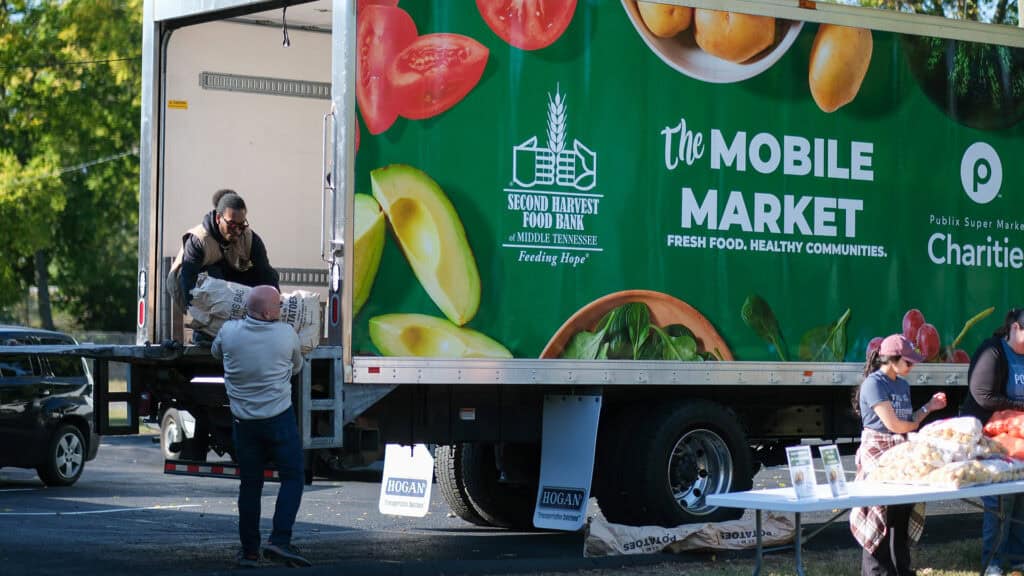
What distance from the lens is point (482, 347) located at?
32.8 ft

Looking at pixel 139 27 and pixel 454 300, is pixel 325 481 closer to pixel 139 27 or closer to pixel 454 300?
pixel 454 300

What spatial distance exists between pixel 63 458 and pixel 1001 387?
33.5 ft

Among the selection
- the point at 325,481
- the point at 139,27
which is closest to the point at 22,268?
the point at 139,27

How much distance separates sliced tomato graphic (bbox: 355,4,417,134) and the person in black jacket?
12.7ft

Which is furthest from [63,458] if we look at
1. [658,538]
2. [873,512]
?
[873,512]

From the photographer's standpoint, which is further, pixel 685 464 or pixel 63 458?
pixel 63 458

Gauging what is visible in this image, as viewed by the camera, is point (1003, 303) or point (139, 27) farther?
point (139, 27)

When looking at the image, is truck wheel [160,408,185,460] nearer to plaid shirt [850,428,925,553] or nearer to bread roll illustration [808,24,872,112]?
plaid shirt [850,428,925,553]

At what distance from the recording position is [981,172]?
12.0m

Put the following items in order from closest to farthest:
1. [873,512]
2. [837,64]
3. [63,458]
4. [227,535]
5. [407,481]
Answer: [873,512], [837,64], [227,535], [407,481], [63,458]

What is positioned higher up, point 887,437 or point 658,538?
point 887,437

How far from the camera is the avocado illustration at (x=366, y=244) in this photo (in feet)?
31.3

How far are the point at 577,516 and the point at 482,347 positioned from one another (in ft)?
4.57

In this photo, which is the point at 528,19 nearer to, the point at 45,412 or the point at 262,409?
the point at 262,409
